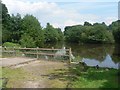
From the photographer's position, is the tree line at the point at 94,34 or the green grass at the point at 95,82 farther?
the tree line at the point at 94,34

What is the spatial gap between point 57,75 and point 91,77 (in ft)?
6.05

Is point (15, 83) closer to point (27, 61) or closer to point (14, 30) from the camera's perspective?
point (27, 61)

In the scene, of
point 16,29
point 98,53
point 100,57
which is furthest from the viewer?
point 98,53

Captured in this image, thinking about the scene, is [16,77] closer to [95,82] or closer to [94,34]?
[95,82]

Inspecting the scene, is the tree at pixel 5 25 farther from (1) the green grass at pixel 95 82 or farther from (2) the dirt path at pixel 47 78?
(1) the green grass at pixel 95 82

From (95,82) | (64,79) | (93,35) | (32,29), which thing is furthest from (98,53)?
(93,35)

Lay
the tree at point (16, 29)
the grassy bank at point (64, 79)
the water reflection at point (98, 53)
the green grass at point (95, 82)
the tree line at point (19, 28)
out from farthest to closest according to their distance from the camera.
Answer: the tree at point (16, 29) → the tree line at point (19, 28) → the water reflection at point (98, 53) → the grassy bank at point (64, 79) → the green grass at point (95, 82)

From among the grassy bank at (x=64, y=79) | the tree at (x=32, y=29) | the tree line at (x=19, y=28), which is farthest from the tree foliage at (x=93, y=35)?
the grassy bank at (x=64, y=79)

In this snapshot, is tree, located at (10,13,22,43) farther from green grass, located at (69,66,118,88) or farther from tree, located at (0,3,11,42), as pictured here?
green grass, located at (69,66,118,88)

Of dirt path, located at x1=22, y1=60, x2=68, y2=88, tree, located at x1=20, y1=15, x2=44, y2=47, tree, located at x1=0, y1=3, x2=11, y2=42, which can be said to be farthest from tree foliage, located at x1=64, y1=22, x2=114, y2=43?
dirt path, located at x1=22, y1=60, x2=68, y2=88

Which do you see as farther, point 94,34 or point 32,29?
point 94,34

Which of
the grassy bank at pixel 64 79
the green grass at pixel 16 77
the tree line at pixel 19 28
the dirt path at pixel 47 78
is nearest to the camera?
the grassy bank at pixel 64 79

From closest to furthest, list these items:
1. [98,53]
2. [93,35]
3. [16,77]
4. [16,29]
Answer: [16,77]
[16,29]
[98,53]
[93,35]

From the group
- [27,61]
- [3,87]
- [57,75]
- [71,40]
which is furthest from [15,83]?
[71,40]
